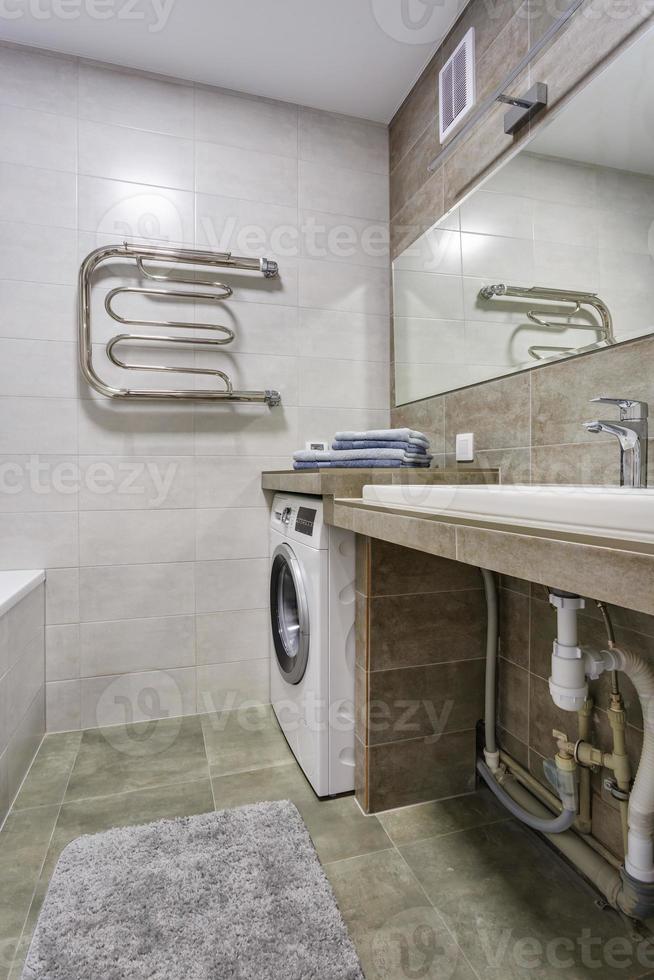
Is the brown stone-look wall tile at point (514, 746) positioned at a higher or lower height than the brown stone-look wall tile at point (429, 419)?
lower

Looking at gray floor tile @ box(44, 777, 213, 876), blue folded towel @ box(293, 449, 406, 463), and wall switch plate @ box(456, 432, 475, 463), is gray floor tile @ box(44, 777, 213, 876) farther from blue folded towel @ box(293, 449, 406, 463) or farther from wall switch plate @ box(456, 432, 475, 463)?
wall switch plate @ box(456, 432, 475, 463)

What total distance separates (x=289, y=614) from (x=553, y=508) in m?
1.35

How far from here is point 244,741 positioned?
1.90 meters

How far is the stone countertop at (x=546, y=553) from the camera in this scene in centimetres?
58

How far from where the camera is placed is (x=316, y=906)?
1134 mm

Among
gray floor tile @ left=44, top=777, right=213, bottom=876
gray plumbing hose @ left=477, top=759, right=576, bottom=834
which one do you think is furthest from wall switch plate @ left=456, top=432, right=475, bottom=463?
gray floor tile @ left=44, top=777, right=213, bottom=876

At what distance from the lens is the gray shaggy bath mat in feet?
3.28

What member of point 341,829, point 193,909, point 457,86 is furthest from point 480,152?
point 193,909

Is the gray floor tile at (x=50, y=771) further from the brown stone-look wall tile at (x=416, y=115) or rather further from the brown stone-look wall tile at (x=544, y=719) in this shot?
the brown stone-look wall tile at (x=416, y=115)

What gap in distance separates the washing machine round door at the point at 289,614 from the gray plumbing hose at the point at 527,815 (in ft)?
2.02

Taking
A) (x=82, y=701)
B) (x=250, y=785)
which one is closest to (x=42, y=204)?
(x=82, y=701)

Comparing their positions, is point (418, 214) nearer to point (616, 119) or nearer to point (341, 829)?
point (616, 119)

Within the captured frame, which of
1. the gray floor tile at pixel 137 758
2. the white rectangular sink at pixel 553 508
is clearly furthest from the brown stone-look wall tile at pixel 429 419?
the gray floor tile at pixel 137 758

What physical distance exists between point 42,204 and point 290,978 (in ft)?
7.89
